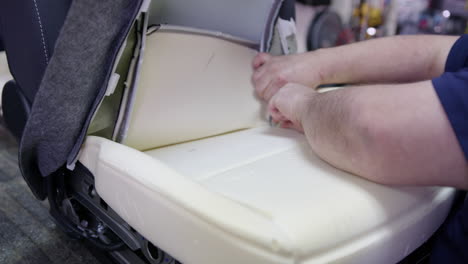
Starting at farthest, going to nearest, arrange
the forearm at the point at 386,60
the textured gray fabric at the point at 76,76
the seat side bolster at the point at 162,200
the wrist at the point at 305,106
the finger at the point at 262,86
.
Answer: the finger at the point at 262,86 → the forearm at the point at 386,60 → the wrist at the point at 305,106 → the textured gray fabric at the point at 76,76 → the seat side bolster at the point at 162,200

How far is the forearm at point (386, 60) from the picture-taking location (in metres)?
0.66

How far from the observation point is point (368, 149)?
43 cm

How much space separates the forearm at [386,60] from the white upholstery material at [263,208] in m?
0.25

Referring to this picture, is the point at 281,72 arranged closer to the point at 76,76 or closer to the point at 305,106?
the point at 305,106

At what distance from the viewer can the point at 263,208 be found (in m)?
0.39

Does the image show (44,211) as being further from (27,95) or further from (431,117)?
(431,117)

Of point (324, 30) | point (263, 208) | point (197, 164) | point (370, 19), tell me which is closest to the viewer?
point (263, 208)

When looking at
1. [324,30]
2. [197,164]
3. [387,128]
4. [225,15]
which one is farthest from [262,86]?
[324,30]

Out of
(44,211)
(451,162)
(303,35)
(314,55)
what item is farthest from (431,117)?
(303,35)

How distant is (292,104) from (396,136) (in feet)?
0.76

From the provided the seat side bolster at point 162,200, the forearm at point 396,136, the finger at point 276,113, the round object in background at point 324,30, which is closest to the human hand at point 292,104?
the finger at point 276,113

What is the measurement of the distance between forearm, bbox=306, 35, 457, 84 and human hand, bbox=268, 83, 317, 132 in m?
0.13

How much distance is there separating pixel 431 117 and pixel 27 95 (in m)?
0.60

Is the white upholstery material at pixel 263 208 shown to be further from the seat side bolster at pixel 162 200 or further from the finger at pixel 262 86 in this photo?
the finger at pixel 262 86
